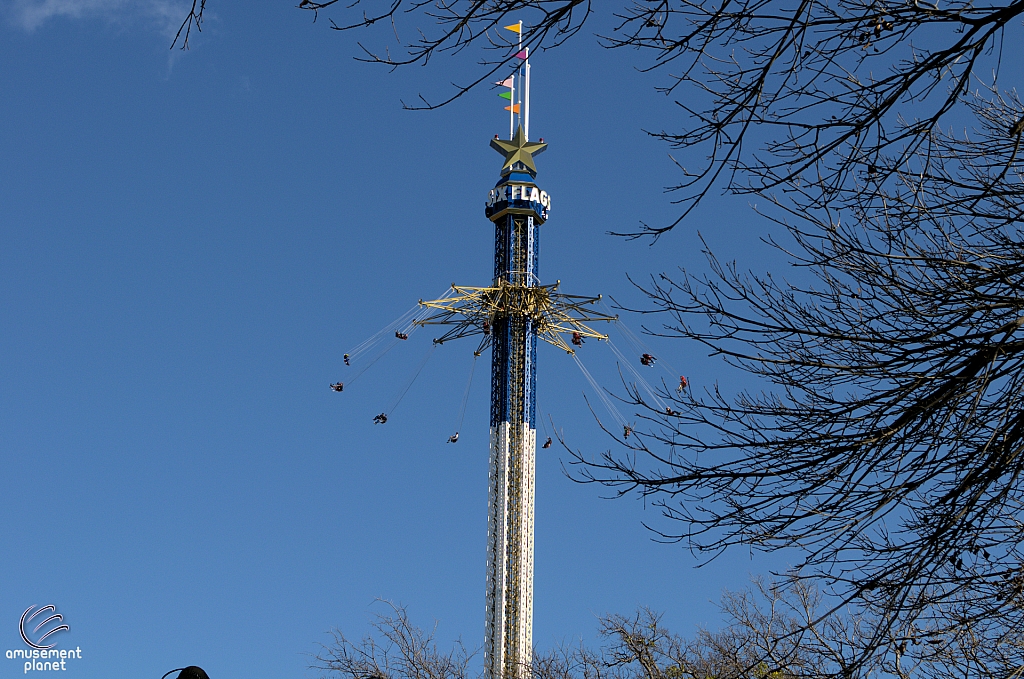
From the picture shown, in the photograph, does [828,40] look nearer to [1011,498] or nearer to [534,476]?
[1011,498]

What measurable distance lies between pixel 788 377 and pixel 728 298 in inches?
17.5

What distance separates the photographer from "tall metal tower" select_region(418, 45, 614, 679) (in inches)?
1368

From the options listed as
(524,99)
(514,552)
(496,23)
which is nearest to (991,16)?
(496,23)

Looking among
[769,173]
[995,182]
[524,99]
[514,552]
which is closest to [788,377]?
[769,173]

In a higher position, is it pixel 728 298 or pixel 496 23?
pixel 496 23

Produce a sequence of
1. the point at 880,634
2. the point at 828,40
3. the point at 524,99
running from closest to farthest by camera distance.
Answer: the point at 880,634, the point at 828,40, the point at 524,99

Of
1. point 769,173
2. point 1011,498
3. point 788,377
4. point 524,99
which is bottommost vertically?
point 1011,498

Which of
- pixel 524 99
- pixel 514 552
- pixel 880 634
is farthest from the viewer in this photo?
pixel 524 99

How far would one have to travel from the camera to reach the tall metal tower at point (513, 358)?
34.8 meters

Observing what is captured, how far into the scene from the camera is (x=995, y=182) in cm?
629

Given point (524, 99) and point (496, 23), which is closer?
point (496, 23)

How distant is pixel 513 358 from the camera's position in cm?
3619

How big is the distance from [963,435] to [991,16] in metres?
1.72

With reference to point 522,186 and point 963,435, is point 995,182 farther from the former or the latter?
point 522,186
